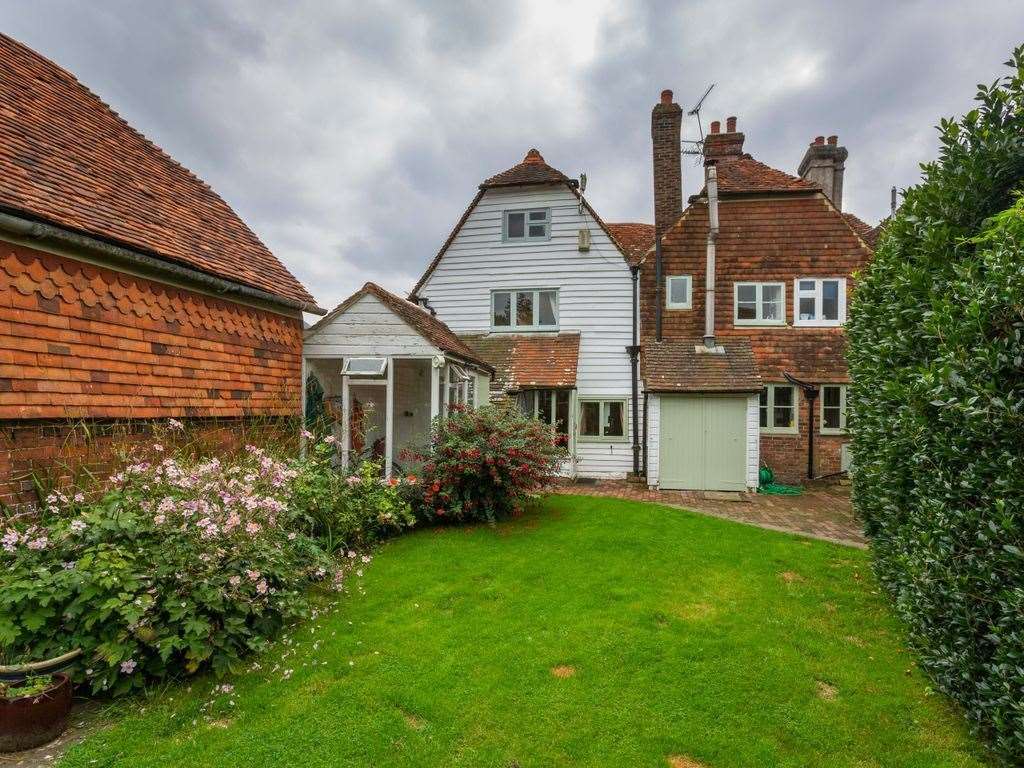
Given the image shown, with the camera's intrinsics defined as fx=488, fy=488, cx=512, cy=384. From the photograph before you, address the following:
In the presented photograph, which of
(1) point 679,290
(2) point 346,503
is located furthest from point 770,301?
(2) point 346,503

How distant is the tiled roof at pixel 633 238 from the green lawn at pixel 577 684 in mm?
10974

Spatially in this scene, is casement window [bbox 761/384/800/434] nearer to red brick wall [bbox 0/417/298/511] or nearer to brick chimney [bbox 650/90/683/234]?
brick chimney [bbox 650/90/683/234]

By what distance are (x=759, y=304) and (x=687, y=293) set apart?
6.98ft

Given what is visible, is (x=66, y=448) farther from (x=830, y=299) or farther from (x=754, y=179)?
(x=754, y=179)

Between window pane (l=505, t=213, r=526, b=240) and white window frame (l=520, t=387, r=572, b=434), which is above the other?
window pane (l=505, t=213, r=526, b=240)

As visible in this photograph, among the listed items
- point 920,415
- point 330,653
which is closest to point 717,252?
point 920,415

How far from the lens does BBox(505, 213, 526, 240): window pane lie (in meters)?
15.4

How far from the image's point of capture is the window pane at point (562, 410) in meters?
14.8

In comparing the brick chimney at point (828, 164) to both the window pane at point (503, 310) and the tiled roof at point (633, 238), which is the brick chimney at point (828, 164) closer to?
the tiled roof at point (633, 238)

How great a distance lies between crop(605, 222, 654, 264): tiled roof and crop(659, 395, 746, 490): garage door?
491 centimetres

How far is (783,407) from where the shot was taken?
14102 millimetres

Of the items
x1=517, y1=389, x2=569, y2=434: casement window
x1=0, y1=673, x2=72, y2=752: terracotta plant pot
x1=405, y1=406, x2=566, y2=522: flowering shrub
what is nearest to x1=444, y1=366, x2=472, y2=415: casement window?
x1=405, y1=406, x2=566, y2=522: flowering shrub

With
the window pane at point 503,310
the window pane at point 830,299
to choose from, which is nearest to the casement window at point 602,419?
the window pane at point 503,310

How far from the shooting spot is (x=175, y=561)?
13.4 ft
